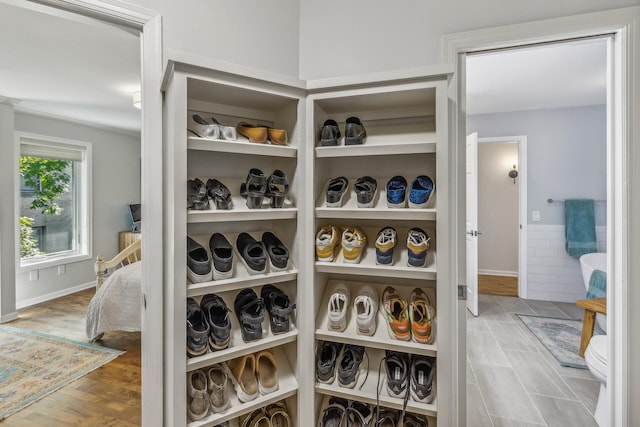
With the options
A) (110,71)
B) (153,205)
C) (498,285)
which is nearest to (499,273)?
(498,285)

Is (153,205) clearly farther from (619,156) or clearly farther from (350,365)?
(619,156)

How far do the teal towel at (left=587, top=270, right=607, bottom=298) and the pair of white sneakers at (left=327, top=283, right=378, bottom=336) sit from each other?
7.06 feet

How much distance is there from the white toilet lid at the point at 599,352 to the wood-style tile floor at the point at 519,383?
0.53m

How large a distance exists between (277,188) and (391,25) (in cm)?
95

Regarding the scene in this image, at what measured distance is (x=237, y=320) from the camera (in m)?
1.38

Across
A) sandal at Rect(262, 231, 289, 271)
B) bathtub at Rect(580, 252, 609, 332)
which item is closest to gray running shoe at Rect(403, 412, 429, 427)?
sandal at Rect(262, 231, 289, 271)

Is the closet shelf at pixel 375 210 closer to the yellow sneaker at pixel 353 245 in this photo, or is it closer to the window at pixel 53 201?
the yellow sneaker at pixel 353 245

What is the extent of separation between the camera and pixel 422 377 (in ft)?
4.34

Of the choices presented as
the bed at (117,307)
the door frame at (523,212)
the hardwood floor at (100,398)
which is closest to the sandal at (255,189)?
the hardwood floor at (100,398)

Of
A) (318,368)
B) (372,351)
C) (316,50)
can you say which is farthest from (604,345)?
(316,50)

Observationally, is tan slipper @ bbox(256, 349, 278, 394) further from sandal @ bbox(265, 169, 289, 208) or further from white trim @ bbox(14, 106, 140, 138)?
white trim @ bbox(14, 106, 140, 138)

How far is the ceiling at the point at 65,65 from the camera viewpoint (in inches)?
85.4

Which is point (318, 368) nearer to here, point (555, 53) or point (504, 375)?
point (504, 375)

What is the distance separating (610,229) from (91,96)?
184 inches
